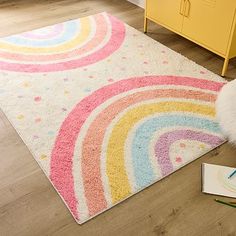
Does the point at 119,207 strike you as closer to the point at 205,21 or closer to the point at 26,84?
the point at 26,84

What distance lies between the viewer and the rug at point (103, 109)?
164 cm

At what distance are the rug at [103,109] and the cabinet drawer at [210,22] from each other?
0.64ft

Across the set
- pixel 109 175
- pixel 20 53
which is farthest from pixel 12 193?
pixel 20 53

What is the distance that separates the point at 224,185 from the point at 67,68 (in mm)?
1402

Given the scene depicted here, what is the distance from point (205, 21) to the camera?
2.37 m

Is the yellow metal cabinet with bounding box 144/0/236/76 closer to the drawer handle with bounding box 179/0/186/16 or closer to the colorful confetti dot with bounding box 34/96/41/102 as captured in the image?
the drawer handle with bounding box 179/0/186/16

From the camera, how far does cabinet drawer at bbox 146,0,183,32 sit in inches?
101

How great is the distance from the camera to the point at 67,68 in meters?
2.44

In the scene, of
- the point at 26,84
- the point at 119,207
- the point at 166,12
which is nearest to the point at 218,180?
the point at 119,207

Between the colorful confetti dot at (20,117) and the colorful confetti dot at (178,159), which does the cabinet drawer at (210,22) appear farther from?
the colorful confetti dot at (20,117)

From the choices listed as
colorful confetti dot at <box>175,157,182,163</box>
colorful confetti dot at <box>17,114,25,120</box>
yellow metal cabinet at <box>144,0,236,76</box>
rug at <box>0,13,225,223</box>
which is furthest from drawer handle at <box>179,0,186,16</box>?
colorful confetti dot at <box>17,114,25,120</box>

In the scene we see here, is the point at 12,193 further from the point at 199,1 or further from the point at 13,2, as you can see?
the point at 13,2

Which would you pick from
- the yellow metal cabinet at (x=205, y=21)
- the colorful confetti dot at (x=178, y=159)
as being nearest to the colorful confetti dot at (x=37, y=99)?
the colorful confetti dot at (x=178, y=159)

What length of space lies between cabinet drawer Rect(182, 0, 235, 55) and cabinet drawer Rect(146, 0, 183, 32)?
87 mm
